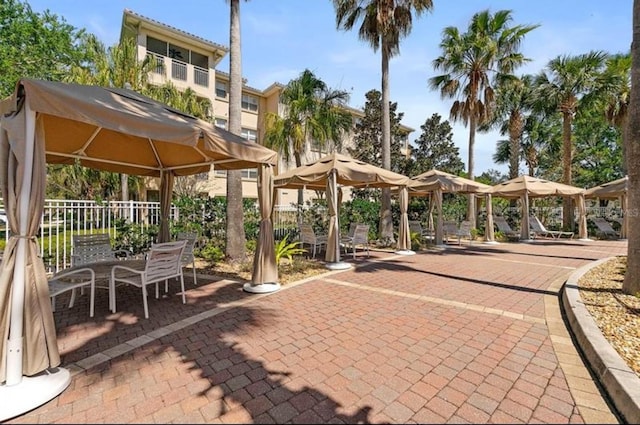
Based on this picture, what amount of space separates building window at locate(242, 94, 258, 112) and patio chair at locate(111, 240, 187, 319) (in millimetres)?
19107

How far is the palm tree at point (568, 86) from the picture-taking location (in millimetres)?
16391

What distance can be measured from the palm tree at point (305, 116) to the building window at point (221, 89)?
21.6 feet

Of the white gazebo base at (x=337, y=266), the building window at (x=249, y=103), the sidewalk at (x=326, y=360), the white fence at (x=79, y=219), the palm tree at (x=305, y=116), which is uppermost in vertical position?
the building window at (x=249, y=103)

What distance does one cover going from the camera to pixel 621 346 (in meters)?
3.43

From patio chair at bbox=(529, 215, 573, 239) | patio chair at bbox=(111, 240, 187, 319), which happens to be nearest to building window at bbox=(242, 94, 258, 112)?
patio chair at bbox=(111, 240, 187, 319)

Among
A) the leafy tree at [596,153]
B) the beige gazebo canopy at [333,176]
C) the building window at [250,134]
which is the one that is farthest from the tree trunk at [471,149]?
the leafy tree at [596,153]

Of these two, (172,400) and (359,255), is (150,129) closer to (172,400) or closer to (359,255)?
(172,400)

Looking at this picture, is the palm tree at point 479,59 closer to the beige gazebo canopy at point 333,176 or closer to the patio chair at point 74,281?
the beige gazebo canopy at point 333,176

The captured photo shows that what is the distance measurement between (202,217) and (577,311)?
9.68 metres

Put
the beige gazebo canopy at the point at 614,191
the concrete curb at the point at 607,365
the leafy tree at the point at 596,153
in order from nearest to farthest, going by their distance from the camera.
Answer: the concrete curb at the point at 607,365 < the beige gazebo canopy at the point at 614,191 < the leafy tree at the point at 596,153

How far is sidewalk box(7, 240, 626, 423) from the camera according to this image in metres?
2.54

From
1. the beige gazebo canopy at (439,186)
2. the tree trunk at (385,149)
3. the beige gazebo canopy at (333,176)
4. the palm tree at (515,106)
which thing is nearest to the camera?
the beige gazebo canopy at (333,176)

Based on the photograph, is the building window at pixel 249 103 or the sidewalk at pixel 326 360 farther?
the building window at pixel 249 103

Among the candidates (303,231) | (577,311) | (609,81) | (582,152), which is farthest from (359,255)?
(582,152)
